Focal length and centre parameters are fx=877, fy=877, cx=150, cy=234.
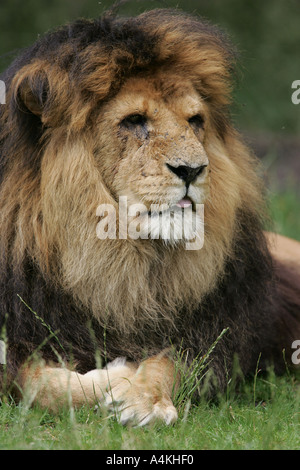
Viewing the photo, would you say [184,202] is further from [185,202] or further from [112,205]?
[112,205]

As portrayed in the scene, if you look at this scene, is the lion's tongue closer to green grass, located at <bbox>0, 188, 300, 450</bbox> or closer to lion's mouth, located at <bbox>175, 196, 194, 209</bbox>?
lion's mouth, located at <bbox>175, 196, 194, 209</bbox>

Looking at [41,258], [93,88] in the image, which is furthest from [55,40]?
[41,258]

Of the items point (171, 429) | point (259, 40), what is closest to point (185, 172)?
point (171, 429)

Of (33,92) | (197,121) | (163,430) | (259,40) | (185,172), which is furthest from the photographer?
(259,40)

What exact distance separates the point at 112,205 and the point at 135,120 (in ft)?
1.21

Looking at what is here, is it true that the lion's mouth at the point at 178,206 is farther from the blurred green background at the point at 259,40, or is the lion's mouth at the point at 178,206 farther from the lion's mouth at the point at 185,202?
the blurred green background at the point at 259,40

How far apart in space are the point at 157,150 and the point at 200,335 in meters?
0.92

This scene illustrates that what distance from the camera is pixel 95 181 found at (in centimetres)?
369

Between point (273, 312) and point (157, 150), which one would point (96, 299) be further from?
point (273, 312)

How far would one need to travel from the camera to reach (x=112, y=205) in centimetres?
368

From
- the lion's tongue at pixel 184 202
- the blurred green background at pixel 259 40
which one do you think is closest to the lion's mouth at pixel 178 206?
the lion's tongue at pixel 184 202

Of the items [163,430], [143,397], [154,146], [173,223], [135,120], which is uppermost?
[135,120]

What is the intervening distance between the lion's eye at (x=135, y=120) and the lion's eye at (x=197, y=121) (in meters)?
0.23

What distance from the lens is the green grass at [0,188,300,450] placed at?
10.4 ft
